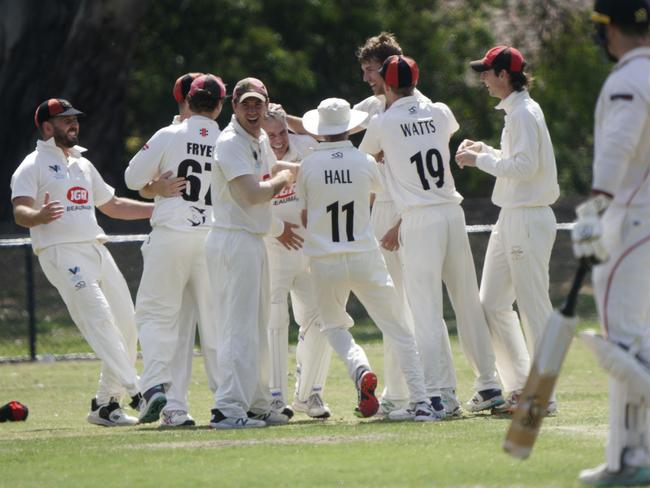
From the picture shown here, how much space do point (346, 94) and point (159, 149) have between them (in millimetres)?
19750

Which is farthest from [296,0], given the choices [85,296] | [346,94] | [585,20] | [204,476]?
[204,476]

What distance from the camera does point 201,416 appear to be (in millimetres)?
11375

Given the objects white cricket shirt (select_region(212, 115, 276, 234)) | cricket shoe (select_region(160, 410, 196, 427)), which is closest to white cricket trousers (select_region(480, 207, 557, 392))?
white cricket shirt (select_region(212, 115, 276, 234))

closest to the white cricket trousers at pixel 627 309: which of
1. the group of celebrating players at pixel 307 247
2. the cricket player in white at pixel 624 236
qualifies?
the cricket player in white at pixel 624 236

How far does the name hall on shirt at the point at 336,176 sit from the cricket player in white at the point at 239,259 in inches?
10.5

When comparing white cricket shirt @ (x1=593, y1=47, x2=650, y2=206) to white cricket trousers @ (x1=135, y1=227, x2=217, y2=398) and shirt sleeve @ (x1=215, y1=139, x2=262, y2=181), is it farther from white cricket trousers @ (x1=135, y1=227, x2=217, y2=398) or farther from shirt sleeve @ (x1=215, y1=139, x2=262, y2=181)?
white cricket trousers @ (x1=135, y1=227, x2=217, y2=398)

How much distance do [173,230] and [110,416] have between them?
1.52 meters

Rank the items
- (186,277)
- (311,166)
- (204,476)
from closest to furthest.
→ (204,476)
(311,166)
(186,277)

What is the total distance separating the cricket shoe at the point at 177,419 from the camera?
10562 mm

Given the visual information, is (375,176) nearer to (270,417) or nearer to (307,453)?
(270,417)

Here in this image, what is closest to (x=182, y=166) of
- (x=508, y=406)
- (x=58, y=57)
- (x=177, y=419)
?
(x=177, y=419)

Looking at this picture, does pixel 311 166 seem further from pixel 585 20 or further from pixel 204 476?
pixel 585 20

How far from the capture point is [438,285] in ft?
34.6

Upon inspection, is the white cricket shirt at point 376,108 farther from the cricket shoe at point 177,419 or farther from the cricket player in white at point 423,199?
the cricket shoe at point 177,419
